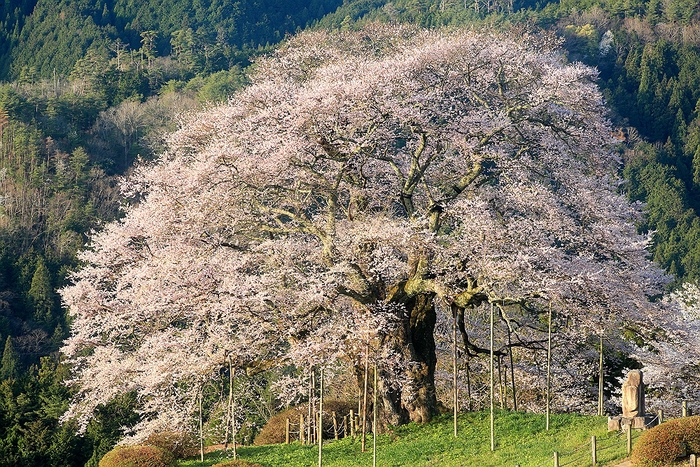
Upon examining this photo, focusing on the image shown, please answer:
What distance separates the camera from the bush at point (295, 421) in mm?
26578

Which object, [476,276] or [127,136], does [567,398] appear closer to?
[476,276]

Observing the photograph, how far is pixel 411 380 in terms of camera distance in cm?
2289

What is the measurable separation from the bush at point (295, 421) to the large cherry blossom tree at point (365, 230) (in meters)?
3.22

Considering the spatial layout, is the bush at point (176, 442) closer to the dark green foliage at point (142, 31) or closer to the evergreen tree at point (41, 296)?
the evergreen tree at point (41, 296)

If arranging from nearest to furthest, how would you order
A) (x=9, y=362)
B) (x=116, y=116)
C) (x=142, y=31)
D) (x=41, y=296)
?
(x=9, y=362) → (x=41, y=296) → (x=116, y=116) → (x=142, y=31)

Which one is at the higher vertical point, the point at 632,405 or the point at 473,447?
the point at 632,405

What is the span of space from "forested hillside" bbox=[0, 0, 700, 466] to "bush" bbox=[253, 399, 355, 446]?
8.25 meters

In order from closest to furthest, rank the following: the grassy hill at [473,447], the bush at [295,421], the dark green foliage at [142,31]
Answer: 1. the grassy hill at [473,447]
2. the bush at [295,421]
3. the dark green foliage at [142,31]

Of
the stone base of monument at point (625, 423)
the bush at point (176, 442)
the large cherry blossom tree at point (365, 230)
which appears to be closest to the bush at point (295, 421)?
the bush at point (176, 442)

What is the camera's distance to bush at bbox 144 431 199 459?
23344 mm

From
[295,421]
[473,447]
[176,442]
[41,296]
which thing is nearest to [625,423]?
[473,447]

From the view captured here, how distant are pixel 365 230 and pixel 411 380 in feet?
11.4

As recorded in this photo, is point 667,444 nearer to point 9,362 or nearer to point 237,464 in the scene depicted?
point 237,464

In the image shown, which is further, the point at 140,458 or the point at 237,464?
the point at 140,458
